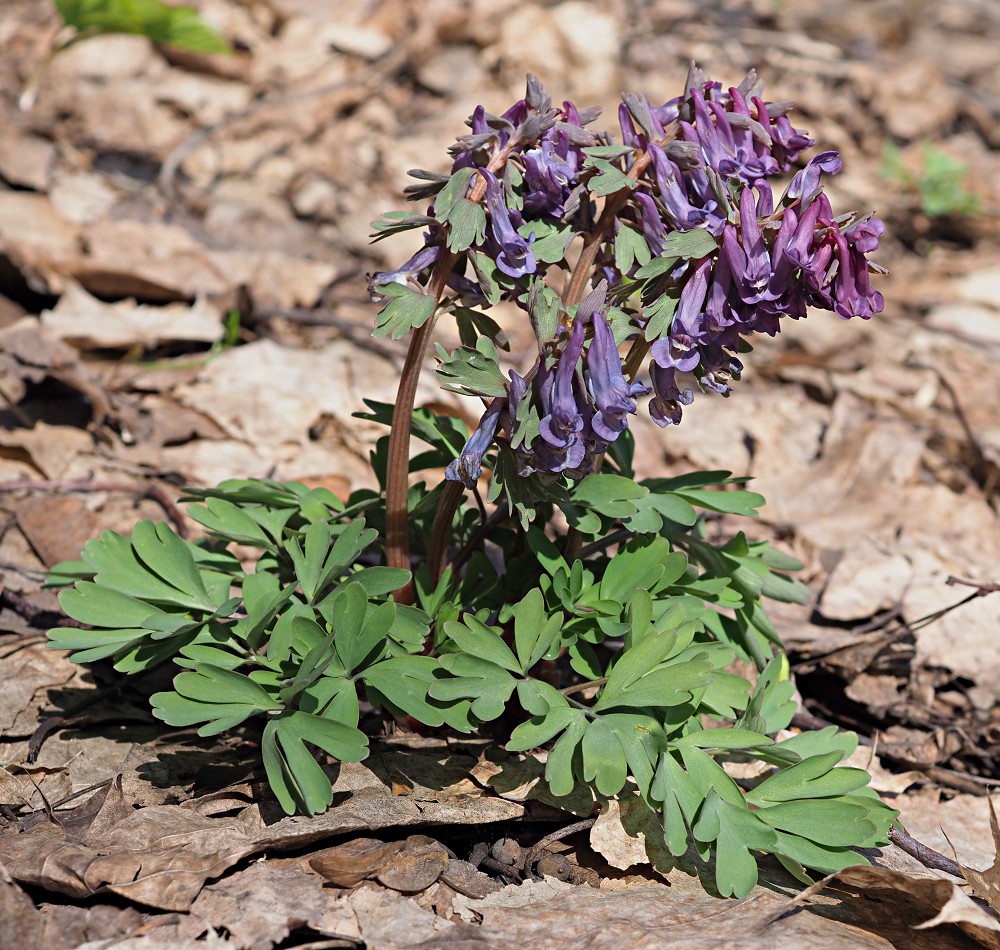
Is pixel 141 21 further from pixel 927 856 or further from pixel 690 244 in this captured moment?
pixel 927 856

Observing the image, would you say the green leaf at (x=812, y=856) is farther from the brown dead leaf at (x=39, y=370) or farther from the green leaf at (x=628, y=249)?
the brown dead leaf at (x=39, y=370)

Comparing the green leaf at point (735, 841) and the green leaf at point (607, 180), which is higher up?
the green leaf at point (607, 180)

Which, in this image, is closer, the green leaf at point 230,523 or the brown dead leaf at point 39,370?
the green leaf at point 230,523

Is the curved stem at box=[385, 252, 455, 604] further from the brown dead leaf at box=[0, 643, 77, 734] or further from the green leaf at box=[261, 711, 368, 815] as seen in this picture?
the brown dead leaf at box=[0, 643, 77, 734]

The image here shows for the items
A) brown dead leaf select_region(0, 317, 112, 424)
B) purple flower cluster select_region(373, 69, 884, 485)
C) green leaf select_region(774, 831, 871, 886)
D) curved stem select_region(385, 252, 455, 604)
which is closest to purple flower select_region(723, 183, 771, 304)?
purple flower cluster select_region(373, 69, 884, 485)

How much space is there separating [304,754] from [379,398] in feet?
8.30

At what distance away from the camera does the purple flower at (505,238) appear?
220cm

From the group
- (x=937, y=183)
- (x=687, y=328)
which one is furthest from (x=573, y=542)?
(x=937, y=183)

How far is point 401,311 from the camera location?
2.21 m

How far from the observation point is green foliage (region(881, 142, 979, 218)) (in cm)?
663

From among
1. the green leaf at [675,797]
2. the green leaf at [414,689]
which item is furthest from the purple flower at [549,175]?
the green leaf at [675,797]

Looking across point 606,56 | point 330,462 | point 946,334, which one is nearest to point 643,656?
point 330,462

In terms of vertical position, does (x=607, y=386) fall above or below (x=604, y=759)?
above

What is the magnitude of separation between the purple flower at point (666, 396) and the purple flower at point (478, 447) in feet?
1.18
